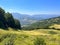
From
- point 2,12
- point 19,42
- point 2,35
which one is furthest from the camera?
point 2,12

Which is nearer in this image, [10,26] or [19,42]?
[19,42]

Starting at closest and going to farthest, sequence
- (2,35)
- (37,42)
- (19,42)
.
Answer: (37,42) < (19,42) < (2,35)

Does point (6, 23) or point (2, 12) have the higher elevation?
point (2, 12)

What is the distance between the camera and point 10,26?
13538cm

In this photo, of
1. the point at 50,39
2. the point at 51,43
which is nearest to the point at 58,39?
the point at 50,39

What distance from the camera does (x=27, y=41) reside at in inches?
2785

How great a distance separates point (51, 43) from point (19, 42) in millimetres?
12395

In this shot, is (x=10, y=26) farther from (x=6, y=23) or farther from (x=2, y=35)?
(x=2, y=35)

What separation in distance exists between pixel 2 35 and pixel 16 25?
6788 centimetres

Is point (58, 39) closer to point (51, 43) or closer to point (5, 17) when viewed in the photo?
point (51, 43)

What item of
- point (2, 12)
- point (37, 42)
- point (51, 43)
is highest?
point (2, 12)

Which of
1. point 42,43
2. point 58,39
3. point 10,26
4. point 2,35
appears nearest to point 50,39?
point 58,39

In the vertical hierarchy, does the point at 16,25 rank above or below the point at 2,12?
below

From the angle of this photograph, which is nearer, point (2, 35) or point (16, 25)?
point (2, 35)
